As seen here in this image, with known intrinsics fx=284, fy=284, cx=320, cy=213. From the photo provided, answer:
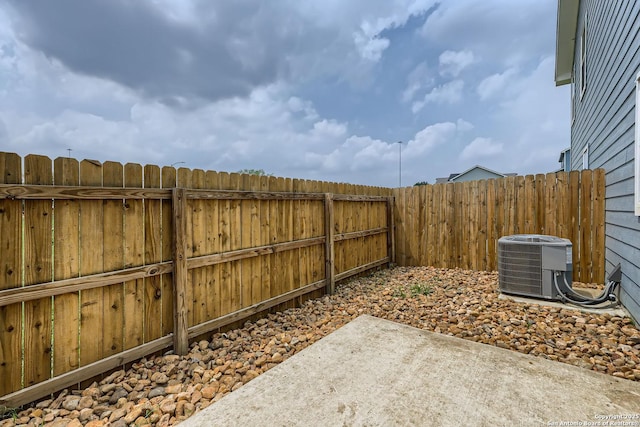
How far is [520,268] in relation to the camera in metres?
3.98

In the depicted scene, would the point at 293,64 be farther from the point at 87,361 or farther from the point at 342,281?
the point at 87,361

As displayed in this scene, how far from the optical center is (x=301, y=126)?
1077cm

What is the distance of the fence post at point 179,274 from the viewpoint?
2.56 meters

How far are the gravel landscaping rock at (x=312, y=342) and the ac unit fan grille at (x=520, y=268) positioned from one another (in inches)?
11.4

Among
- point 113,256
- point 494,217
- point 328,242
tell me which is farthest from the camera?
point 494,217

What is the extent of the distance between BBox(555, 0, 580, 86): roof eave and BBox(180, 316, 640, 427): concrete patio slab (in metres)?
8.94

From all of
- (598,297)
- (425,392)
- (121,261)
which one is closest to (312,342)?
(425,392)

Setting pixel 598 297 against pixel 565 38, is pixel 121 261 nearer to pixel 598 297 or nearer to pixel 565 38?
pixel 598 297

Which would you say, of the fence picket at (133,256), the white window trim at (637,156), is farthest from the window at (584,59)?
the fence picket at (133,256)

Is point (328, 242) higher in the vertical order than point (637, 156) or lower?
lower

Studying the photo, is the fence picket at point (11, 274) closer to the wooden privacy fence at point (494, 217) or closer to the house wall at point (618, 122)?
the house wall at point (618, 122)

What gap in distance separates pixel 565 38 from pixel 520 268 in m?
7.91

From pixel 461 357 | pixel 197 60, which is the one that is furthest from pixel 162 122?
pixel 461 357

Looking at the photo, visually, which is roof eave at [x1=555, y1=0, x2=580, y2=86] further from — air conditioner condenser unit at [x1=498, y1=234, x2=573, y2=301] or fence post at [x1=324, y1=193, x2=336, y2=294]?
fence post at [x1=324, y1=193, x2=336, y2=294]
